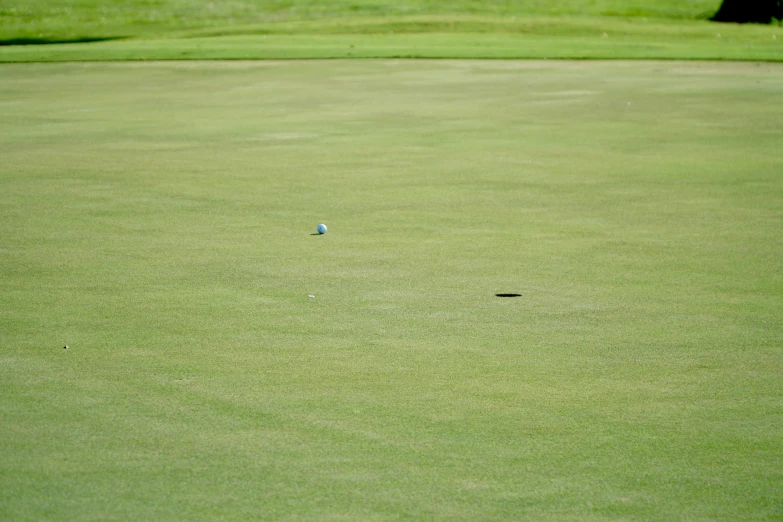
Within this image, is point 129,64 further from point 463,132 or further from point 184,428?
point 184,428

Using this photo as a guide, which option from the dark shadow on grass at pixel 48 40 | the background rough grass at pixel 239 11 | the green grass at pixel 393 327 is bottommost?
the dark shadow on grass at pixel 48 40

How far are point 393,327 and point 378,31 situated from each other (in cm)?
2665

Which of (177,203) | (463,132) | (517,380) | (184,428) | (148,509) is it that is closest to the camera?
(148,509)

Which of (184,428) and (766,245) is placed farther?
(766,245)

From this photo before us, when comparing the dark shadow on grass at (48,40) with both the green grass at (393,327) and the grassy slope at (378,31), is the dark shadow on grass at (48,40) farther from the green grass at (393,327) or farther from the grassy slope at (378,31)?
the green grass at (393,327)

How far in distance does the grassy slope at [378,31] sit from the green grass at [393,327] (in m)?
12.5

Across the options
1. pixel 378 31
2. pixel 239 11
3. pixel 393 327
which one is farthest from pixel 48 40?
pixel 393 327

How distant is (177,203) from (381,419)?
4.82 m

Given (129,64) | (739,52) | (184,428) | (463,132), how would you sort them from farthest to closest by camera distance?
(739,52)
(129,64)
(463,132)
(184,428)

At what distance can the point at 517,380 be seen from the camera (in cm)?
506

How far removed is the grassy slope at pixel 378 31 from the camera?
80.8 feet

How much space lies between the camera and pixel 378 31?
3172 centimetres

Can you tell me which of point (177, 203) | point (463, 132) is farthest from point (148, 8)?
point (177, 203)

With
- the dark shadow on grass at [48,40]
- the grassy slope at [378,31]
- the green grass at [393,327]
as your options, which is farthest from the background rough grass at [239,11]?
the green grass at [393,327]
